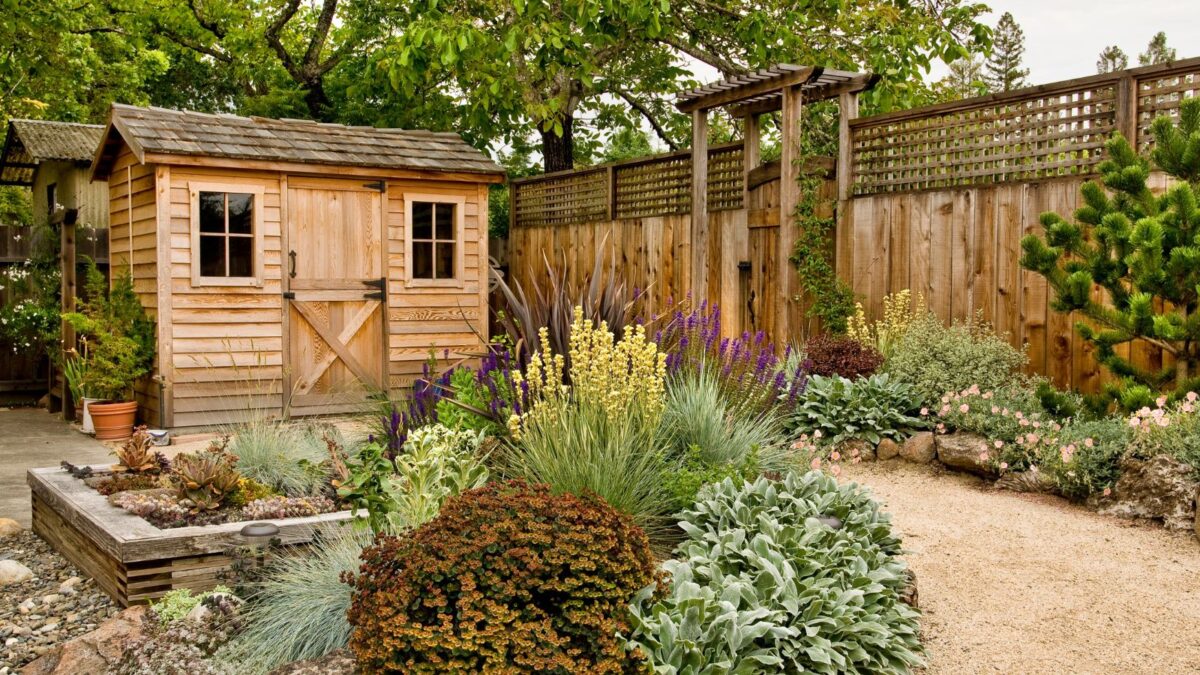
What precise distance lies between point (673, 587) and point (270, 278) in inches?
275

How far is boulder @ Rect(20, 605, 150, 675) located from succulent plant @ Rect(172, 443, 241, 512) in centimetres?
102

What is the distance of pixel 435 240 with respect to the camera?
10.5 m

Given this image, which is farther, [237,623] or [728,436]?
[728,436]

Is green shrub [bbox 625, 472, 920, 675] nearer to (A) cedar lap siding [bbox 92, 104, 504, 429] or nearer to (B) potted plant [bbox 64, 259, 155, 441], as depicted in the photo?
(A) cedar lap siding [bbox 92, 104, 504, 429]

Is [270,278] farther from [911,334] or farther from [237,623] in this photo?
[237,623]

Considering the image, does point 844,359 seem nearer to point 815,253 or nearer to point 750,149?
point 815,253

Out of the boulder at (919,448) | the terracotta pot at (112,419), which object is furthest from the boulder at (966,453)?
the terracotta pot at (112,419)

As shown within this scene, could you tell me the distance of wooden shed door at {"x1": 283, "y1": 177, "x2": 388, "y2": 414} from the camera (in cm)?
974

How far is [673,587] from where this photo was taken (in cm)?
348

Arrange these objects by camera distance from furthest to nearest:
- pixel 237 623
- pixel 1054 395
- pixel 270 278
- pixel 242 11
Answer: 1. pixel 242 11
2. pixel 270 278
3. pixel 1054 395
4. pixel 237 623

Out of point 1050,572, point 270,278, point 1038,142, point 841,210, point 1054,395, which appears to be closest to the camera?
point 1050,572

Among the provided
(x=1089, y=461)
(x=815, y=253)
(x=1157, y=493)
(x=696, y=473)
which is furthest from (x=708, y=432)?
(x=815, y=253)

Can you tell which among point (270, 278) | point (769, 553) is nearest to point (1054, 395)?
point (769, 553)

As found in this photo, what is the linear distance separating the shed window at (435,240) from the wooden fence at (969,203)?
2.57 m
